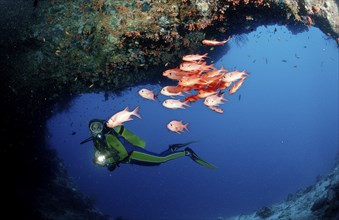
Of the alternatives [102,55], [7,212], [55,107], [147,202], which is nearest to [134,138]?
[102,55]

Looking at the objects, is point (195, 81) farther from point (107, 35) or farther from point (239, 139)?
point (239, 139)

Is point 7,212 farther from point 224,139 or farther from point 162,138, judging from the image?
point 224,139

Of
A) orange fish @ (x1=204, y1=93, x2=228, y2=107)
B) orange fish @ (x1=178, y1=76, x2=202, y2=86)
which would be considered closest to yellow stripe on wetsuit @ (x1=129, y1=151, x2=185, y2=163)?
orange fish @ (x1=204, y1=93, x2=228, y2=107)

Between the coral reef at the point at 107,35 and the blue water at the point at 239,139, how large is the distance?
52.0 meters

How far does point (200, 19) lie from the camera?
6168 millimetres

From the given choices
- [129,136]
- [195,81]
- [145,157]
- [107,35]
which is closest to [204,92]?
[195,81]

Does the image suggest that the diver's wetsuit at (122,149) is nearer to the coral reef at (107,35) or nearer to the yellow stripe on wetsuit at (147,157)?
the yellow stripe on wetsuit at (147,157)

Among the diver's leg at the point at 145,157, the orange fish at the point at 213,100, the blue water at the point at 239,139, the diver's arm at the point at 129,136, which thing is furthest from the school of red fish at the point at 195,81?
the blue water at the point at 239,139

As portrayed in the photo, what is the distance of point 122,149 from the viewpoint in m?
7.29

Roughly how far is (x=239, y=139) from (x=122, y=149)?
12558 centimetres

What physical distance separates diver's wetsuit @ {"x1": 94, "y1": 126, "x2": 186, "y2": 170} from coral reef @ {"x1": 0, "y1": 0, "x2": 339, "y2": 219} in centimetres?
155

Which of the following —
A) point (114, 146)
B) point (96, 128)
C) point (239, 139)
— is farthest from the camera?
point (239, 139)

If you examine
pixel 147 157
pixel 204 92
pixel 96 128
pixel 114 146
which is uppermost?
pixel 204 92

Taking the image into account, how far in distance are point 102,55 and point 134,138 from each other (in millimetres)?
2389
